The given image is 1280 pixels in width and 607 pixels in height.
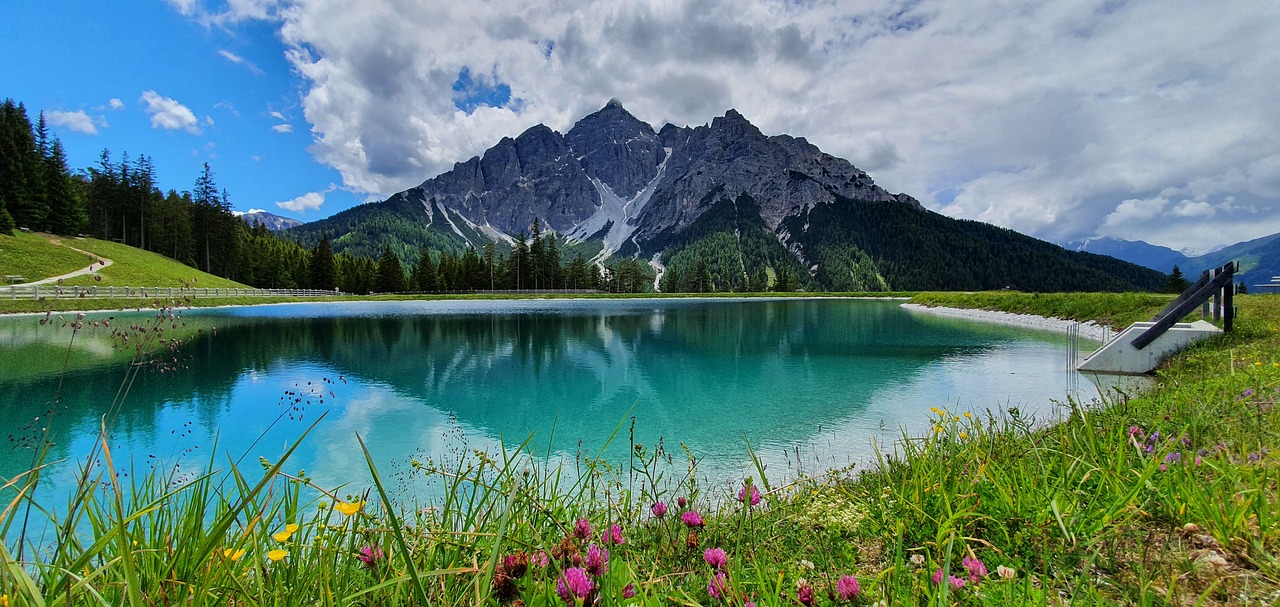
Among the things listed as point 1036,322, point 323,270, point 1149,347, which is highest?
point 323,270

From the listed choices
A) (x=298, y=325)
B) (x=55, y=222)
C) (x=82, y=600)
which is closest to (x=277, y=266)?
(x=55, y=222)

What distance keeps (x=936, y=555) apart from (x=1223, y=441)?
3366 millimetres

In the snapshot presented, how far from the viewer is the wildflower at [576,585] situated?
1654mm

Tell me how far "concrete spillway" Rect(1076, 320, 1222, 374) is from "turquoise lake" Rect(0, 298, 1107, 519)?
1.05 metres

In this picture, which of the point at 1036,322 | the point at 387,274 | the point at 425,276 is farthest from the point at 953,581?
the point at 387,274

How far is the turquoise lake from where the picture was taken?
28.7 feet

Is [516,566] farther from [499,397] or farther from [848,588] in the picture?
[499,397]

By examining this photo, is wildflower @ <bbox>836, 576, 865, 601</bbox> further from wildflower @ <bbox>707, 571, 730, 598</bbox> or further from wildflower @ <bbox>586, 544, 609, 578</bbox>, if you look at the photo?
wildflower @ <bbox>586, 544, 609, 578</bbox>

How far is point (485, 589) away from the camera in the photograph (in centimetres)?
155

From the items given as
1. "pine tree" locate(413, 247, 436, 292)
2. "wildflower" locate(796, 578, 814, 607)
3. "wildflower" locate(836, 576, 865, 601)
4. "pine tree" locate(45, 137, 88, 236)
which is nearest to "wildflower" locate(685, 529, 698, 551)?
"wildflower" locate(796, 578, 814, 607)

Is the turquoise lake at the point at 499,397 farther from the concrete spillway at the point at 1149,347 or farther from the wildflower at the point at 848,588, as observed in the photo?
the wildflower at the point at 848,588

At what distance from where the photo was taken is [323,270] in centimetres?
9775

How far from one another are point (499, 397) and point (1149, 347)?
17.9 m

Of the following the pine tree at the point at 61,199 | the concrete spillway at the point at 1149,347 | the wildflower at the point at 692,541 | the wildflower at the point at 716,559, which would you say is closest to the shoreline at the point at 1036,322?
the concrete spillway at the point at 1149,347
